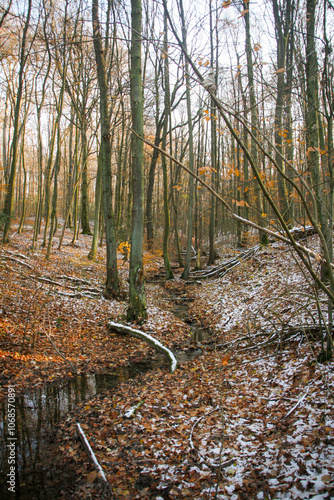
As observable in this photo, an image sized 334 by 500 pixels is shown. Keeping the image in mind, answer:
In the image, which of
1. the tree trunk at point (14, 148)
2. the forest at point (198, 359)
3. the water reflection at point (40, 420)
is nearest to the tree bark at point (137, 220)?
the forest at point (198, 359)

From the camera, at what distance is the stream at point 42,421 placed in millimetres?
2840

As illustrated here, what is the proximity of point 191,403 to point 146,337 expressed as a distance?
243 cm

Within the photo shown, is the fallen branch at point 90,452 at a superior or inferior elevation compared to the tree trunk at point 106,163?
inferior

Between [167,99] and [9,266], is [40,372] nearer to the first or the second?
[9,266]

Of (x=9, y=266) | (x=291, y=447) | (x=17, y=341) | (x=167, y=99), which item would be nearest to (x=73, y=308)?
(x=17, y=341)

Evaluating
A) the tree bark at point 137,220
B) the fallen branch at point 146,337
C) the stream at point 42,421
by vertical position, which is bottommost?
the stream at point 42,421

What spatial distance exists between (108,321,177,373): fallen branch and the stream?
0.29m

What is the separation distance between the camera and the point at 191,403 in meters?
4.10

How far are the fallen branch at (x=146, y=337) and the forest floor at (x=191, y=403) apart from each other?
6.4 inches

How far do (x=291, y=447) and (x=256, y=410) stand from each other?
2.58 ft

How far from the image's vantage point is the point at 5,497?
2.65 metres

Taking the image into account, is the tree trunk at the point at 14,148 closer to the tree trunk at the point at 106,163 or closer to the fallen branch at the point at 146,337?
the tree trunk at the point at 106,163

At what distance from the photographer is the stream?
2.84m

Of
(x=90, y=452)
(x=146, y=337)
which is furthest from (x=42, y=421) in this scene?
(x=146, y=337)
